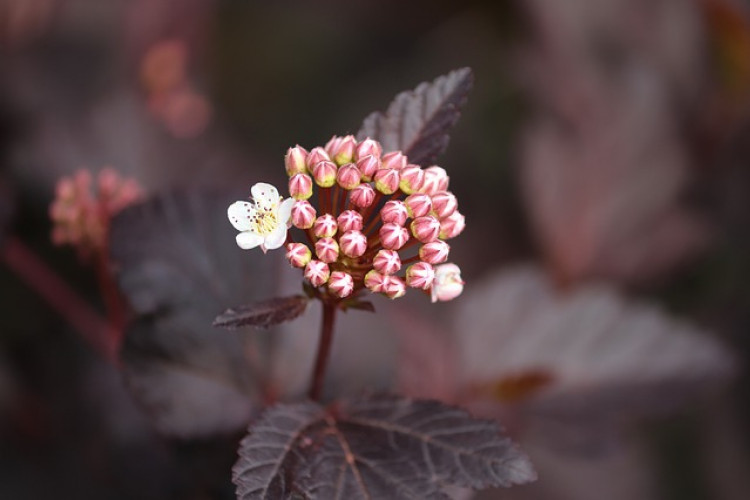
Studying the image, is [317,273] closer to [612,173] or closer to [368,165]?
[368,165]

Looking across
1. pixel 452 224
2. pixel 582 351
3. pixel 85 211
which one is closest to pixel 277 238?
pixel 452 224

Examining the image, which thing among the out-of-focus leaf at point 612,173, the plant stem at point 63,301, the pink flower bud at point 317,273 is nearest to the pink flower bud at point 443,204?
the pink flower bud at point 317,273

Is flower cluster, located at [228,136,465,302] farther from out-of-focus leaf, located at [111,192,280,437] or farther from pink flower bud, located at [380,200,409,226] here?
out-of-focus leaf, located at [111,192,280,437]

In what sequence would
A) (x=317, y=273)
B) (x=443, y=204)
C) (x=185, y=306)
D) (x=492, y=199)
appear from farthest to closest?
1. (x=492, y=199)
2. (x=185, y=306)
3. (x=443, y=204)
4. (x=317, y=273)

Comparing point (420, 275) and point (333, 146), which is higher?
point (333, 146)

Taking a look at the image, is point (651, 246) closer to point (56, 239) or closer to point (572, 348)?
point (572, 348)

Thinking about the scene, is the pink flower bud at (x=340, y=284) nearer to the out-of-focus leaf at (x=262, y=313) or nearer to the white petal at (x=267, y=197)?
the out-of-focus leaf at (x=262, y=313)

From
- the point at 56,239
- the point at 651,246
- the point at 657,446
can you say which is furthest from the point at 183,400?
the point at 657,446
